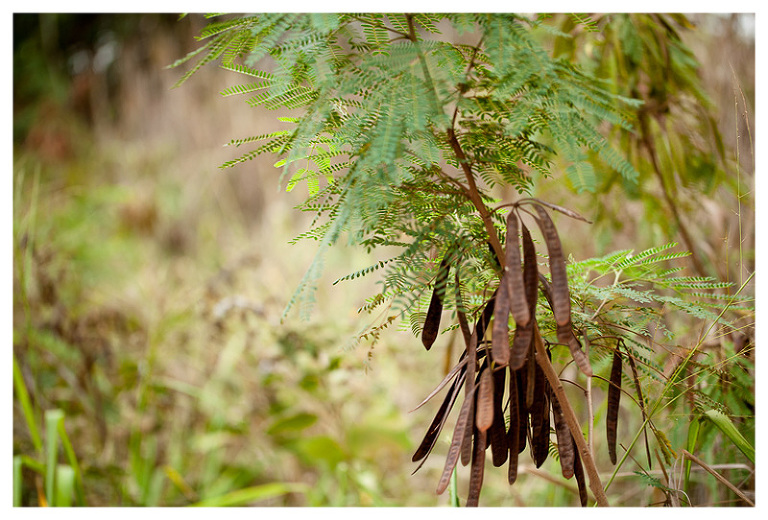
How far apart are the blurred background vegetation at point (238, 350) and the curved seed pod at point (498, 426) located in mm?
136

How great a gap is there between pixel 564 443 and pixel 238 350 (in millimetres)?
1305

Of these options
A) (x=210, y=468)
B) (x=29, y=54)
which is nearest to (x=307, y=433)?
(x=210, y=468)

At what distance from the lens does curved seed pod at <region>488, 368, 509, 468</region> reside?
49cm

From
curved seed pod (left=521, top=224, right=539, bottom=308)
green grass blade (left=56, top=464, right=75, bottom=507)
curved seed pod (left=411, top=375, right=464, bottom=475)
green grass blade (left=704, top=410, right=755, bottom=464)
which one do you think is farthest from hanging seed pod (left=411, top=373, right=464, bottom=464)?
green grass blade (left=56, top=464, right=75, bottom=507)

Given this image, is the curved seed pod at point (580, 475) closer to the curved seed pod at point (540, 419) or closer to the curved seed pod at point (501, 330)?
the curved seed pod at point (540, 419)

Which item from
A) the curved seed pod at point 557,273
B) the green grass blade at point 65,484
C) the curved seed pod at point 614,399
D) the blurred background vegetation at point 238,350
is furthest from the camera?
the blurred background vegetation at point 238,350

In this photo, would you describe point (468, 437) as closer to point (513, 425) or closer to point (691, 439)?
point (513, 425)

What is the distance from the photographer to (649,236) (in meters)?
1.21

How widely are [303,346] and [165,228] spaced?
5.21 feet

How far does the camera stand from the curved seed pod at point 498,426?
49 cm

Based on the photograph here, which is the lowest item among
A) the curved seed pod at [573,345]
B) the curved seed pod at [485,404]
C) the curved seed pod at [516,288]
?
the curved seed pod at [485,404]

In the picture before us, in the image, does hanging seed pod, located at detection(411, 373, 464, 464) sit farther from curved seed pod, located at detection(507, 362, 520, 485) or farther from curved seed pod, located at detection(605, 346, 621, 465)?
curved seed pod, located at detection(605, 346, 621, 465)

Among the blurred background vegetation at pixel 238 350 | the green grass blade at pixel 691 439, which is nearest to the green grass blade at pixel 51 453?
the blurred background vegetation at pixel 238 350

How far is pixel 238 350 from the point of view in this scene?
1610 mm
